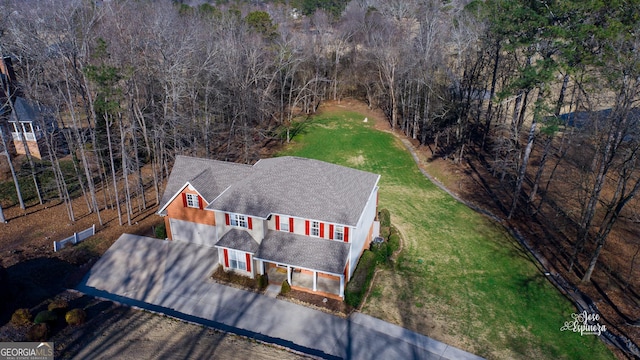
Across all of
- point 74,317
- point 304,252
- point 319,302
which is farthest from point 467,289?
point 74,317

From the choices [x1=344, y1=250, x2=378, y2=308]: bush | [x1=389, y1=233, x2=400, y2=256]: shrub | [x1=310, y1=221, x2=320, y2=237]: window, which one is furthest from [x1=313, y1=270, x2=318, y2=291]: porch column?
[x1=389, y1=233, x2=400, y2=256]: shrub

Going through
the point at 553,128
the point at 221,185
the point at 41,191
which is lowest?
the point at 41,191

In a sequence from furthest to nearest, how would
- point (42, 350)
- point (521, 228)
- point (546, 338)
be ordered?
point (521, 228) < point (546, 338) < point (42, 350)

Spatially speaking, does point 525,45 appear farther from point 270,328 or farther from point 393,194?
point 270,328

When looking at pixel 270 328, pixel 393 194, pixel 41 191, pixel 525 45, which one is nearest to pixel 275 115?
pixel 393 194

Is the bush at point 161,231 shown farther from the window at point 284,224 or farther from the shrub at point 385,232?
the shrub at point 385,232

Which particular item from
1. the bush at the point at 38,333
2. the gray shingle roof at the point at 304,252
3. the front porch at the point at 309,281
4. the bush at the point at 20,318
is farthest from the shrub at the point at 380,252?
the bush at the point at 20,318

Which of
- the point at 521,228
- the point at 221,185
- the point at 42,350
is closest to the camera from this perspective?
the point at 42,350
